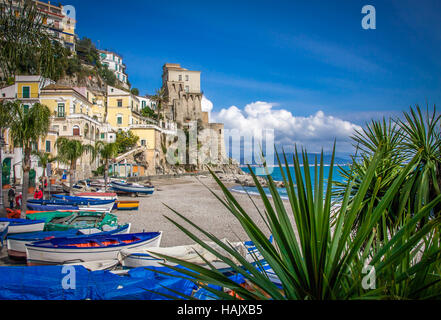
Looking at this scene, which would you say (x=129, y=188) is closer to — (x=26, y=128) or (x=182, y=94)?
(x=26, y=128)

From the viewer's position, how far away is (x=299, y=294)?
196 centimetres

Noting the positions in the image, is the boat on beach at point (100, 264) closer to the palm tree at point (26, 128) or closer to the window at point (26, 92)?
the palm tree at point (26, 128)

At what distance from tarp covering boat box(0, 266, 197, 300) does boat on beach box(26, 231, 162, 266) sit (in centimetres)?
271

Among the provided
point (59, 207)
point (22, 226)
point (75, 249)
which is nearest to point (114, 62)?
point (59, 207)

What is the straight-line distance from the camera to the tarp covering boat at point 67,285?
17.4 ft

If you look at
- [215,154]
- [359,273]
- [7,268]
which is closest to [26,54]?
[7,268]

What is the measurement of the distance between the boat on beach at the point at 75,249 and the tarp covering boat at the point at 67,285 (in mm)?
2712

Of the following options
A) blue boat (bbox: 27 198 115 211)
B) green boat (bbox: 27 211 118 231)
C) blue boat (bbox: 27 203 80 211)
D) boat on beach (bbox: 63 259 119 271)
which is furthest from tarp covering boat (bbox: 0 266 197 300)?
blue boat (bbox: 27 198 115 211)

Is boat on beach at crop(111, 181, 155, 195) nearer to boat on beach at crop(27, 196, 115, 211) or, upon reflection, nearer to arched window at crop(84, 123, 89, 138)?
boat on beach at crop(27, 196, 115, 211)

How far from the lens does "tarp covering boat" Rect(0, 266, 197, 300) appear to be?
5305mm

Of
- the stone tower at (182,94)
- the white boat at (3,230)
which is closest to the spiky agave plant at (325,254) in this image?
the white boat at (3,230)

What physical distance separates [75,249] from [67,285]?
3119 mm

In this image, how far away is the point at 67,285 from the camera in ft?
17.7
